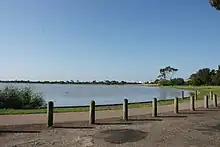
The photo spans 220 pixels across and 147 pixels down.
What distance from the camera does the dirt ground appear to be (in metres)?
8.12

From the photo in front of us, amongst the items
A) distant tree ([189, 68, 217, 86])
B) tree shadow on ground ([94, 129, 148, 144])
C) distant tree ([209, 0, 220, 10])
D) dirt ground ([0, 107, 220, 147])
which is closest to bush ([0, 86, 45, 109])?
dirt ground ([0, 107, 220, 147])

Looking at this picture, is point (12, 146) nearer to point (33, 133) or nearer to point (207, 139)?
point (33, 133)

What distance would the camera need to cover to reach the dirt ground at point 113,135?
812 centimetres

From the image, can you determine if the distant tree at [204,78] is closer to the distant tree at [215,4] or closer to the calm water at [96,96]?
the calm water at [96,96]

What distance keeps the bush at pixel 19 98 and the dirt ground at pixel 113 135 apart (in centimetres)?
1217

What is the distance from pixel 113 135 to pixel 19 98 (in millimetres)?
15861

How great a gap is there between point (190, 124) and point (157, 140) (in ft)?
13.0

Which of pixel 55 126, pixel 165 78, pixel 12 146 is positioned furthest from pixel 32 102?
pixel 165 78

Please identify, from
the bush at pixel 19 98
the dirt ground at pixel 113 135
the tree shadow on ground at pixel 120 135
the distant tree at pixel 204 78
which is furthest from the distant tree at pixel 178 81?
the tree shadow on ground at pixel 120 135

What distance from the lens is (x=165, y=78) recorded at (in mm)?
175625

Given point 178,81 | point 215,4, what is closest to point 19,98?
point 215,4

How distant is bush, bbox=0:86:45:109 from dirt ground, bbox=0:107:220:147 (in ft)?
39.9

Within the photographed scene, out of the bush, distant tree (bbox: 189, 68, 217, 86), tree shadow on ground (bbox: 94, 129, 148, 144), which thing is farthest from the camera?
distant tree (bbox: 189, 68, 217, 86)

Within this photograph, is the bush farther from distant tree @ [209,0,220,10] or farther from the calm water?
distant tree @ [209,0,220,10]
